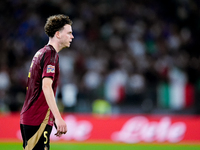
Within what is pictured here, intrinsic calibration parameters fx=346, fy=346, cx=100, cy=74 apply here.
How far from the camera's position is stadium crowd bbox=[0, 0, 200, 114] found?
10.5 m

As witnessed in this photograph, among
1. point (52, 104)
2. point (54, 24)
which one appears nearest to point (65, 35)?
point (54, 24)

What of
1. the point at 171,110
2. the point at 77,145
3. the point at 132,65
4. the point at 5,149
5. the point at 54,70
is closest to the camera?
the point at 54,70

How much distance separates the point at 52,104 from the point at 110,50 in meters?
9.39

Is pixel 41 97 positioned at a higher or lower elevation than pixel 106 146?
higher

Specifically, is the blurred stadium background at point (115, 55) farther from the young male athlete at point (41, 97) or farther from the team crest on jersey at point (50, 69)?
the team crest on jersey at point (50, 69)

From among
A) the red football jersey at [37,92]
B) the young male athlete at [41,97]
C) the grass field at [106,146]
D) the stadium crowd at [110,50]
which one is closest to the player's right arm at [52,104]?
the young male athlete at [41,97]

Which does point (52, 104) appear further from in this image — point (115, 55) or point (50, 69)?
point (115, 55)

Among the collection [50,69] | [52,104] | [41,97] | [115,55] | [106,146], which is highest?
[115,55]

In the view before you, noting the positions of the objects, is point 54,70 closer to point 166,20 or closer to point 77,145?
point 77,145

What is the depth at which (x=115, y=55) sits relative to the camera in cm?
1209

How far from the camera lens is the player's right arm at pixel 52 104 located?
3158 millimetres

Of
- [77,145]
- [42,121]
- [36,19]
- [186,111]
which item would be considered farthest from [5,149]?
[36,19]

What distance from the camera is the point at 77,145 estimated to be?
354 inches

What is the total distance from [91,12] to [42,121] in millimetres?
10971
